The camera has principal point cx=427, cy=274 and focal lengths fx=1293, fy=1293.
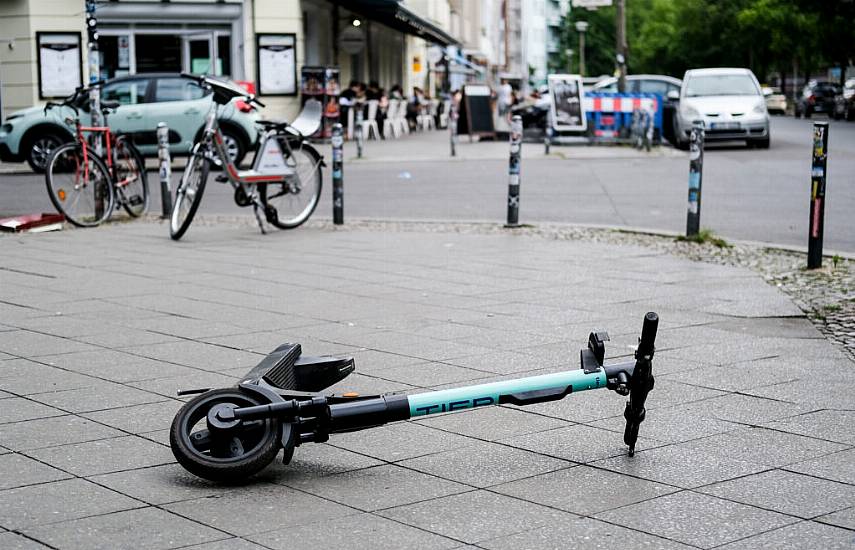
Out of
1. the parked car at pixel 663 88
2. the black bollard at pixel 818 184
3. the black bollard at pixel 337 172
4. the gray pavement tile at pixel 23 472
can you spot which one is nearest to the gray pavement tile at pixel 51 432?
the gray pavement tile at pixel 23 472

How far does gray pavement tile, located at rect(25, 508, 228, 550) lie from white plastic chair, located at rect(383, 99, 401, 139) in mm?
29716

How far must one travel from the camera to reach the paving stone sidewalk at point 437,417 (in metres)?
3.90

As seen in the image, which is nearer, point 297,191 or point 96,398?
point 96,398

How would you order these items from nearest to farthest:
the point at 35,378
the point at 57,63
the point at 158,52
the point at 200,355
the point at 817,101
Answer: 1. the point at 35,378
2. the point at 200,355
3. the point at 57,63
4. the point at 158,52
5. the point at 817,101

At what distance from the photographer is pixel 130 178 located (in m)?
13.5

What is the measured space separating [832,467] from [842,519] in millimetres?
584

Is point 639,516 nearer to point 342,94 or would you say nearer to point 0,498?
point 0,498

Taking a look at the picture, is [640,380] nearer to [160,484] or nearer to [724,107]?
[160,484]

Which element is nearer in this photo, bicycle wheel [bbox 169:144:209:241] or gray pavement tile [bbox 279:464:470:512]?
gray pavement tile [bbox 279:464:470:512]

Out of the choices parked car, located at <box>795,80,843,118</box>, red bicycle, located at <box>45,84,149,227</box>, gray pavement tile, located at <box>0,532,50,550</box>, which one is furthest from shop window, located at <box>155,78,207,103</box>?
parked car, located at <box>795,80,843,118</box>

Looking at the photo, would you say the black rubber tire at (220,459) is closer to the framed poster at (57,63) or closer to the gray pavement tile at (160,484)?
the gray pavement tile at (160,484)

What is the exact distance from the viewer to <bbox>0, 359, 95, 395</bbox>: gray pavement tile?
18.5 feet

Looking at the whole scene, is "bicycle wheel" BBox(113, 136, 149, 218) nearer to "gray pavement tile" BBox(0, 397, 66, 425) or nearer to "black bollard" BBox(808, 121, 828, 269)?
"black bollard" BBox(808, 121, 828, 269)

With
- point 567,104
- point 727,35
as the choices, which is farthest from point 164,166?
point 727,35
